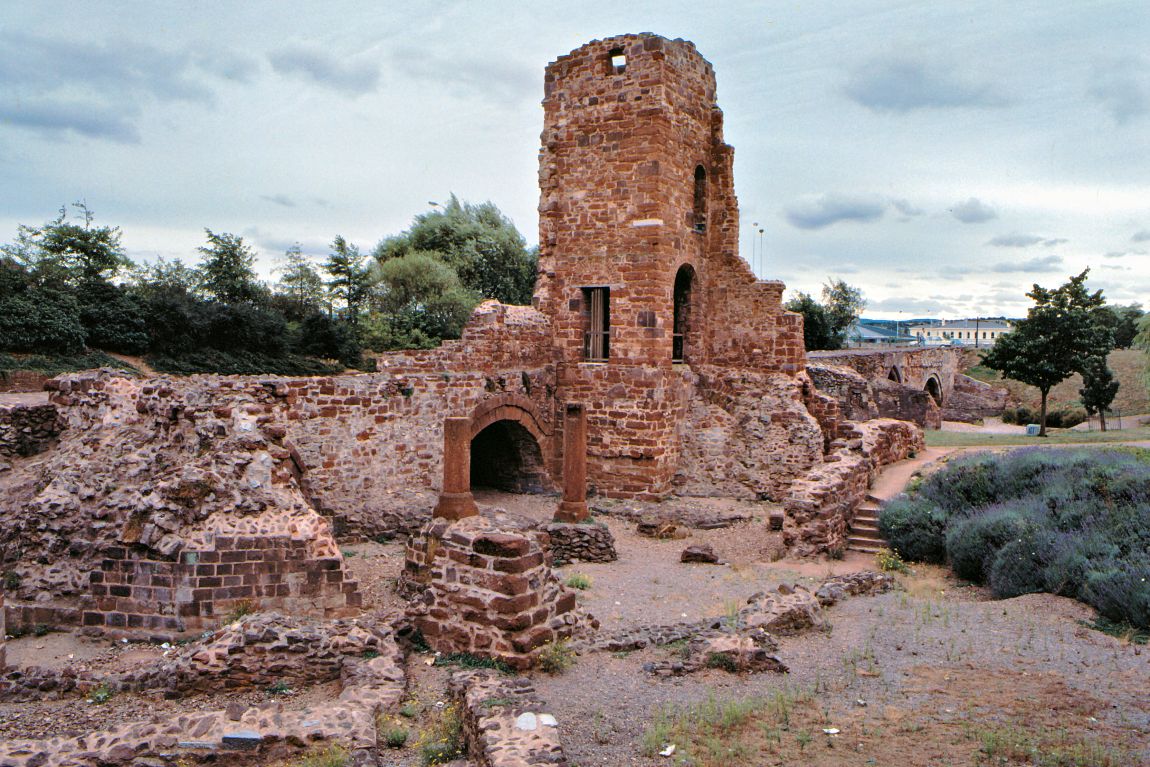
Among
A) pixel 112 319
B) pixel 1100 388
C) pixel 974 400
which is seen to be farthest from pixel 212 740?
pixel 974 400

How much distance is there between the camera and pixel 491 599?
756 cm

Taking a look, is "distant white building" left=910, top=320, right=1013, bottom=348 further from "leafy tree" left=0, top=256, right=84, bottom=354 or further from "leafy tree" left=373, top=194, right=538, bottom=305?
"leafy tree" left=0, top=256, right=84, bottom=354

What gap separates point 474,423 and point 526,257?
26.3m

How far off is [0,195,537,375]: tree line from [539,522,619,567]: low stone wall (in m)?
19.3

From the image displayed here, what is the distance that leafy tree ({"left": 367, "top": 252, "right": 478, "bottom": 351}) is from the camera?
33.5 m

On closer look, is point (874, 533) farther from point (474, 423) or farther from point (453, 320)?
point (453, 320)

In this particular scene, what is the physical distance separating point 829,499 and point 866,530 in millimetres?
1159

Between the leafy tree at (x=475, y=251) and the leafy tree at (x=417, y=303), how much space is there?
2.03m

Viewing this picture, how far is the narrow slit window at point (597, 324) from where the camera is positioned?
56.7 ft

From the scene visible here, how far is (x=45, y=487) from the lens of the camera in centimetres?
1002

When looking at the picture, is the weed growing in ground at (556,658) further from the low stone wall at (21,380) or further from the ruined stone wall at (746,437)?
the low stone wall at (21,380)

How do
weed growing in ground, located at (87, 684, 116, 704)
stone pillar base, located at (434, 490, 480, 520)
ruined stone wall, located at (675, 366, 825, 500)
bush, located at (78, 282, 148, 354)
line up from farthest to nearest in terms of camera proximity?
bush, located at (78, 282, 148, 354), ruined stone wall, located at (675, 366, 825, 500), stone pillar base, located at (434, 490, 480, 520), weed growing in ground, located at (87, 684, 116, 704)

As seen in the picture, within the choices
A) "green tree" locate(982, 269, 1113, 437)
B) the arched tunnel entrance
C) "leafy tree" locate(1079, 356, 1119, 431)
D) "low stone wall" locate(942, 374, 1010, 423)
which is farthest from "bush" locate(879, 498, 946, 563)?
"low stone wall" locate(942, 374, 1010, 423)

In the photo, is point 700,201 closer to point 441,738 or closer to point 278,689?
point 278,689
